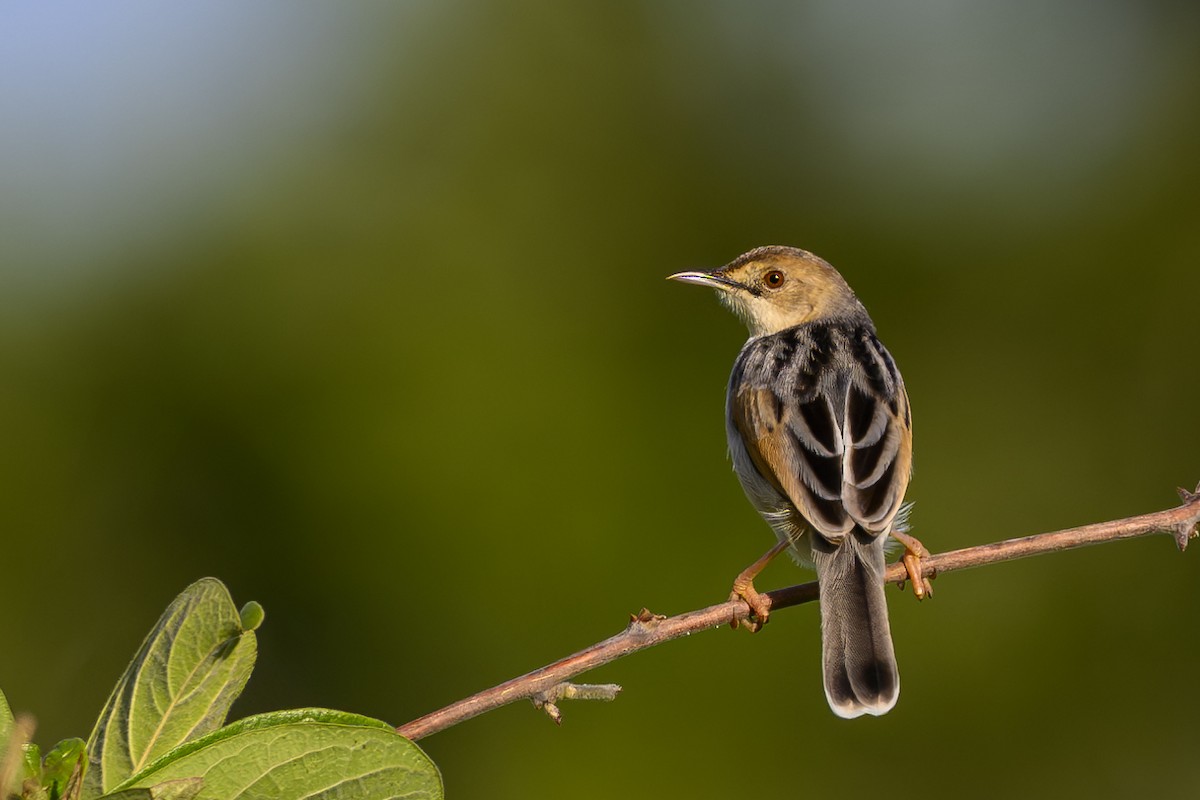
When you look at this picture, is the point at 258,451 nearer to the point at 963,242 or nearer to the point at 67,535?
the point at 67,535

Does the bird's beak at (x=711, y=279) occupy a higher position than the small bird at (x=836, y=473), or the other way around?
the bird's beak at (x=711, y=279)

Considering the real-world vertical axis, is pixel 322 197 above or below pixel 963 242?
above

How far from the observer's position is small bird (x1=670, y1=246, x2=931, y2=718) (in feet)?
14.5

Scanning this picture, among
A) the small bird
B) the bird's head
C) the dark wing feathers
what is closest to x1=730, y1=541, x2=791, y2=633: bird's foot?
the small bird

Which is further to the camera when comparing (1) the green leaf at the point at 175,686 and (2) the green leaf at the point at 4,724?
(1) the green leaf at the point at 175,686

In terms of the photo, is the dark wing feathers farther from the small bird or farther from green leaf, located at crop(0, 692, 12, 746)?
green leaf, located at crop(0, 692, 12, 746)

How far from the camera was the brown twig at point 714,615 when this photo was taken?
280 centimetres

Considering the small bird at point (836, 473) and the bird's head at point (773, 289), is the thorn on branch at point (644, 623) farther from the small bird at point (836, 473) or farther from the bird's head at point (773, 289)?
the bird's head at point (773, 289)

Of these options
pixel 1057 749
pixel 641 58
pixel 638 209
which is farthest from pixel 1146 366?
pixel 641 58

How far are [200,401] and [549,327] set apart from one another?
3246 millimetres

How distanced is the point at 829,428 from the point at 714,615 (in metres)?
1.43

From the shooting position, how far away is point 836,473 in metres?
4.87

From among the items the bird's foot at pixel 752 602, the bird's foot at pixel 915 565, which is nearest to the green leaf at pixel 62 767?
the bird's foot at pixel 752 602

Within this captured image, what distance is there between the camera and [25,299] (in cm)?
1362
